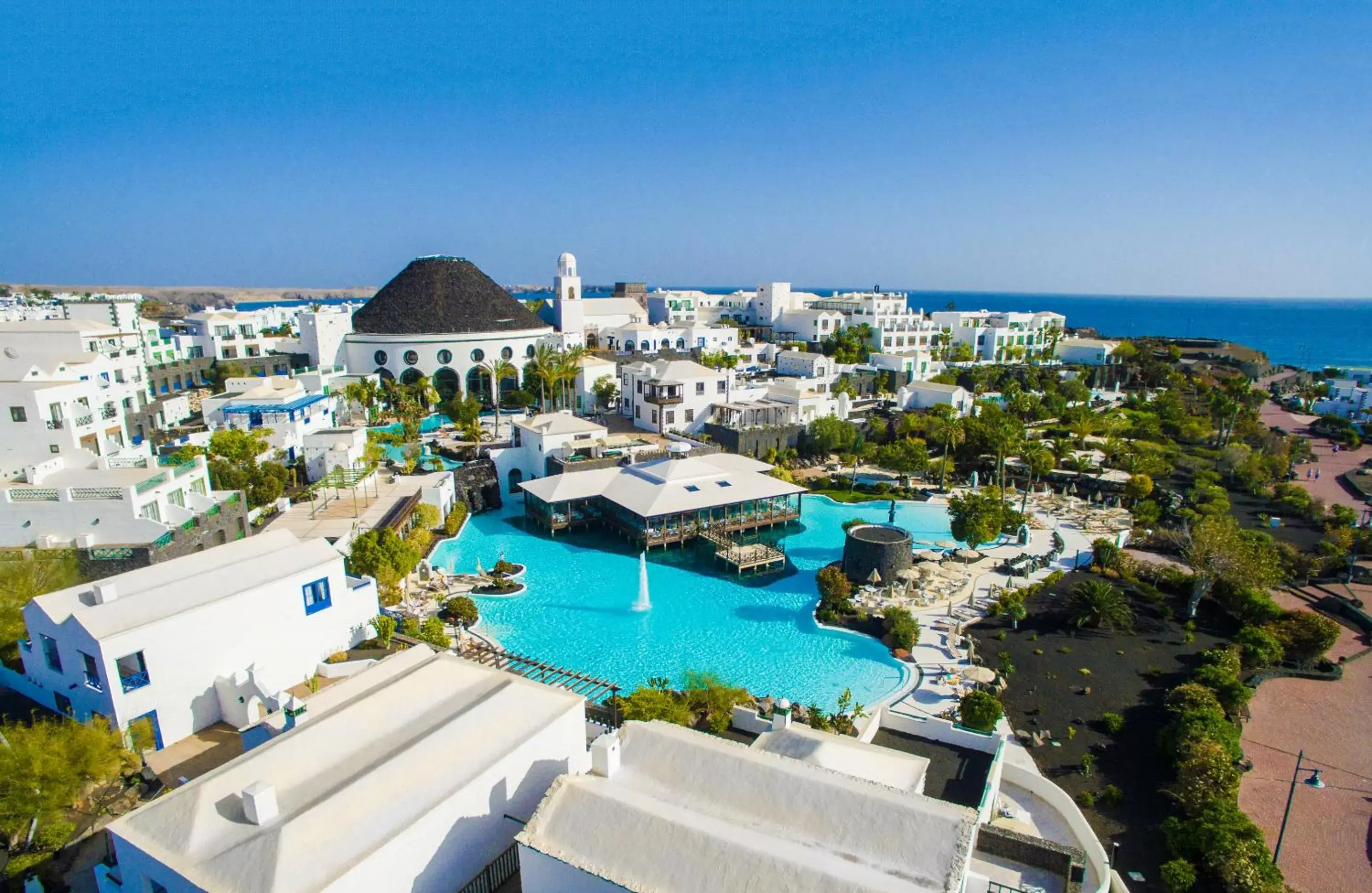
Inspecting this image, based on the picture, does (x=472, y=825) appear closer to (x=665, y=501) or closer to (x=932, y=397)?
(x=665, y=501)

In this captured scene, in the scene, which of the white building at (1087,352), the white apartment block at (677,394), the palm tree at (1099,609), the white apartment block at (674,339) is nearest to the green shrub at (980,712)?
the palm tree at (1099,609)

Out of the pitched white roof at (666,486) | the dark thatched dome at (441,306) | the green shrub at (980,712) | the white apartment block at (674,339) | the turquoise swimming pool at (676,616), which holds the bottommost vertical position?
the turquoise swimming pool at (676,616)

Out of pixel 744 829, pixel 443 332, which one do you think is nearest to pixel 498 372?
pixel 443 332

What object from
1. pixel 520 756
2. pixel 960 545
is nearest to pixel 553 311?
pixel 960 545

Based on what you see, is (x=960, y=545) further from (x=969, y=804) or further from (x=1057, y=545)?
(x=969, y=804)

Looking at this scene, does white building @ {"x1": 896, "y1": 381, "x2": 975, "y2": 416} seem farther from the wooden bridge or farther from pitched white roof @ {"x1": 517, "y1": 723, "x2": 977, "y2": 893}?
pitched white roof @ {"x1": 517, "y1": 723, "x2": 977, "y2": 893}

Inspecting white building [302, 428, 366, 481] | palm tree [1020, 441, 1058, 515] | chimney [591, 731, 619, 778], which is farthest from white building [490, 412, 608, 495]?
chimney [591, 731, 619, 778]

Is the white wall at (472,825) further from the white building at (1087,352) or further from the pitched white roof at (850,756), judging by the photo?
the white building at (1087,352)
